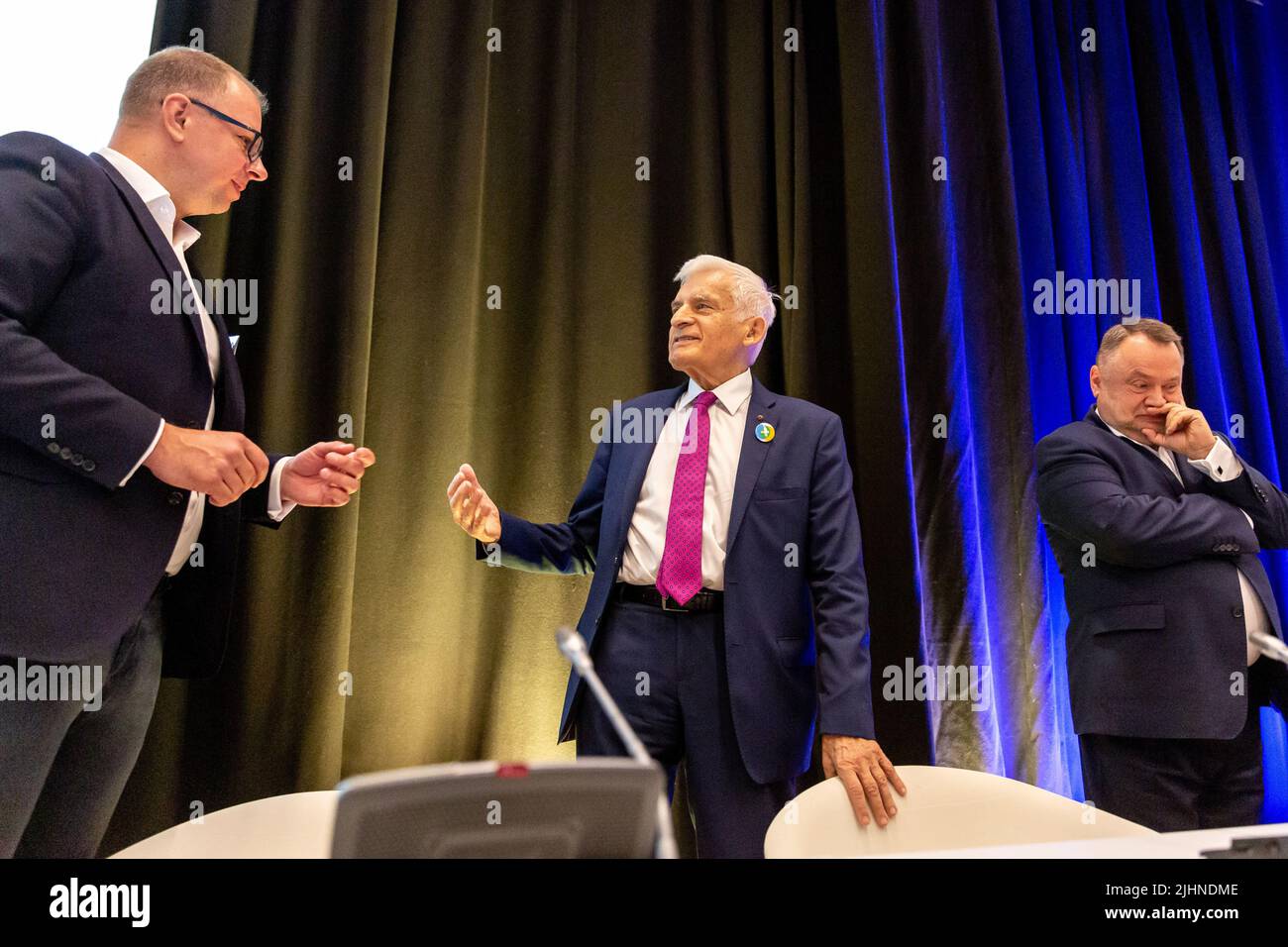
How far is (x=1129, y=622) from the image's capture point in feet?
7.48

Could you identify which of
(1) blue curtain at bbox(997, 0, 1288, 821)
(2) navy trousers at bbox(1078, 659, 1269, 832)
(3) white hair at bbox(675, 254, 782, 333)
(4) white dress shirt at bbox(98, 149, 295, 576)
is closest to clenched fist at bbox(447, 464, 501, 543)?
(4) white dress shirt at bbox(98, 149, 295, 576)

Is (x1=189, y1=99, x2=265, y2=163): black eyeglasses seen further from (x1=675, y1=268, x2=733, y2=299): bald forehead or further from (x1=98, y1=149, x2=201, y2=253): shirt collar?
(x1=675, y1=268, x2=733, y2=299): bald forehead

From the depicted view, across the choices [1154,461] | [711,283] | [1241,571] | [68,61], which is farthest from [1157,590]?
[68,61]

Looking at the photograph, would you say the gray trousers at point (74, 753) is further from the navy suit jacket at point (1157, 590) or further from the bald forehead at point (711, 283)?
the navy suit jacket at point (1157, 590)

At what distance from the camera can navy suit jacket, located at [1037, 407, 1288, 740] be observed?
7.27 feet

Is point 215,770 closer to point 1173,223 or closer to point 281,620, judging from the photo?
point 281,620

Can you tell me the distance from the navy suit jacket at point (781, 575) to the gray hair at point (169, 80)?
1.08m

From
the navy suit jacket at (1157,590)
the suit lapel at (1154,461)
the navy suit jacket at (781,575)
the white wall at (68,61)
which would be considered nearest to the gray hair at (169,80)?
the white wall at (68,61)

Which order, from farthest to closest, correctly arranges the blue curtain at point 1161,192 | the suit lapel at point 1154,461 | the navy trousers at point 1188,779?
the blue curtain at point 1161,192 < the suit lapel at point 1154,461 < the navy trousers at point 1188,779

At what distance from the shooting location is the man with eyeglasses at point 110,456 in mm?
1434

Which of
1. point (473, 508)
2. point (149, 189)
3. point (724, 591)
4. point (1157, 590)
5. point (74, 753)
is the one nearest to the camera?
point (74, 753)

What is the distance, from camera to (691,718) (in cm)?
201

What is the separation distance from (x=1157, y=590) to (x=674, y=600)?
119 cm

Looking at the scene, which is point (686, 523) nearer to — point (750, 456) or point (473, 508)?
point (750, 456)
